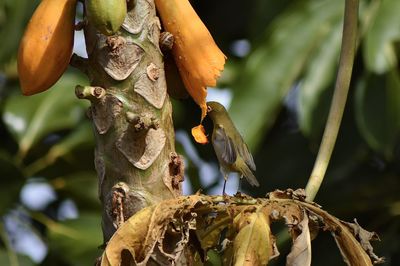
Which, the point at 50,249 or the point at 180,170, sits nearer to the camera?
the point at 180,170

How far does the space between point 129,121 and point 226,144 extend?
1.38 feet

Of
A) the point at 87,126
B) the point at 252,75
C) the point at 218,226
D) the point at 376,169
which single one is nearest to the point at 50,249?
the point at 87,126

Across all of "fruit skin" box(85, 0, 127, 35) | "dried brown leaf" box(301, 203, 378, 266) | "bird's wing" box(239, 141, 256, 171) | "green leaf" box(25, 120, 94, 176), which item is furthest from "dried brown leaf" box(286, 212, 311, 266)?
"green leaf" box(25, 120, 94, 176)

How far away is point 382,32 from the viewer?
2.57 metres

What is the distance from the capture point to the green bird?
5.26 ft

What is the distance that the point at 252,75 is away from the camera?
274 cm

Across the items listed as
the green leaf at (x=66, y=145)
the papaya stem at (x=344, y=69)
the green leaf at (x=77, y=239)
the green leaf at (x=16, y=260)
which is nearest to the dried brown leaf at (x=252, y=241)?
the papaya stem at (x=344, y=69)

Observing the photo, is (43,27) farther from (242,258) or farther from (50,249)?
(50,249)

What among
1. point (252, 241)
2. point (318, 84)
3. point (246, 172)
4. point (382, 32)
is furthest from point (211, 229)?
point (318, 84)

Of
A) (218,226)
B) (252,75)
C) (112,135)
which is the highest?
(112,135)

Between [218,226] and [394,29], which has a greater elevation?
[218,226]

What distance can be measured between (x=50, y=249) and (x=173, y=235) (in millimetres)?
1916

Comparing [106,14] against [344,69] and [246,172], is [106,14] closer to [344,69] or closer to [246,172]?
[344,69]

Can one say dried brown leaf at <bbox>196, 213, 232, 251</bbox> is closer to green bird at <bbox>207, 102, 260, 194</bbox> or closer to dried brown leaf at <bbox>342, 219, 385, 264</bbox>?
dried brown leaf at <bbox>342, 219, 385, 264</bbox>
